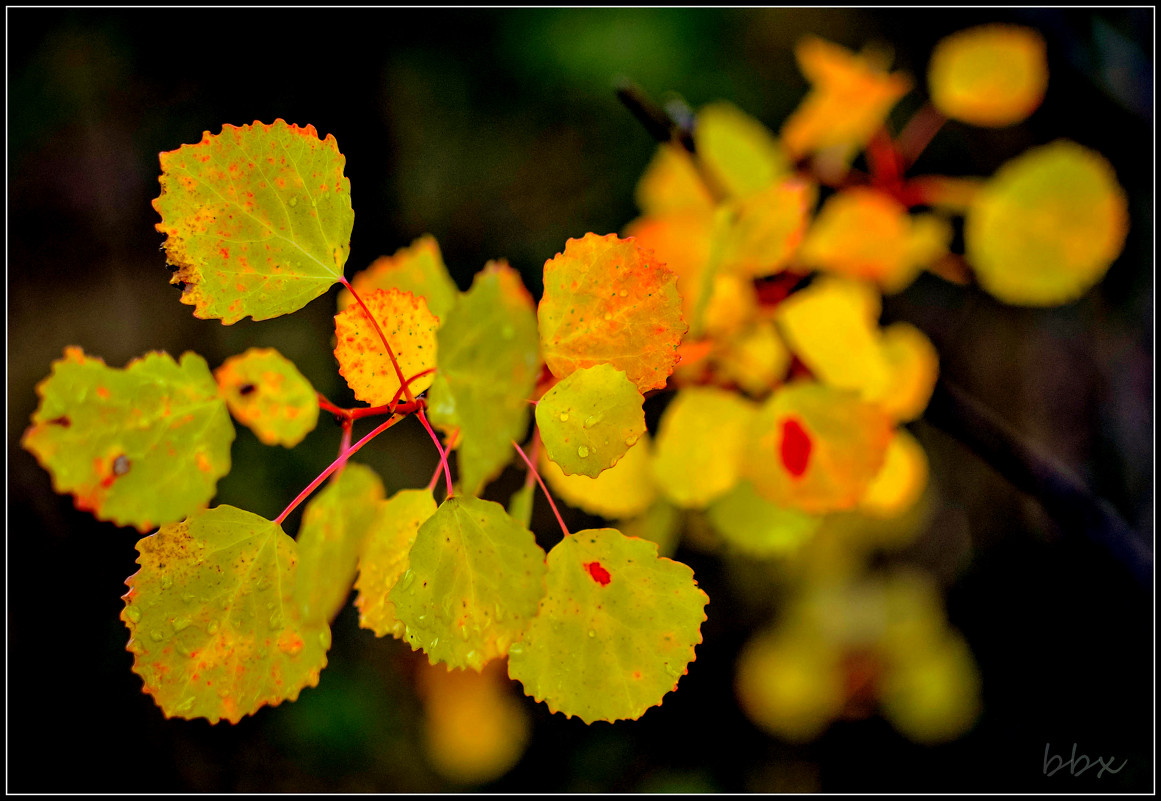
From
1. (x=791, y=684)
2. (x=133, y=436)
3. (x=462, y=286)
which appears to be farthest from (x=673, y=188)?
(x=791, y=684)

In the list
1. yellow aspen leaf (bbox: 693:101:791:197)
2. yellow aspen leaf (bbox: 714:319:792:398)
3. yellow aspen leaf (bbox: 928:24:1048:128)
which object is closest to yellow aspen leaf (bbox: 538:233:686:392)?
yellow aspen leaf (bbox: 714:319:792:398)

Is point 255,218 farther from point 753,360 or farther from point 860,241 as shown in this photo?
point 860,241

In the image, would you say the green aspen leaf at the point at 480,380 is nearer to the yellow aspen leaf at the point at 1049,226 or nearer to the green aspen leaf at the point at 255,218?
the green aspen leaf at the point at 255,218

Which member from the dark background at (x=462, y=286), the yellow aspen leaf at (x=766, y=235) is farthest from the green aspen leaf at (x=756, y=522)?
the dark background at (x=462, y=286)

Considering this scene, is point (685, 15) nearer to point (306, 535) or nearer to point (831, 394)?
point (831, 394)

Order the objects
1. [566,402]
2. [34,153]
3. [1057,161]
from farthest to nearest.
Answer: [34,153] → [1057,161] → [566,402]

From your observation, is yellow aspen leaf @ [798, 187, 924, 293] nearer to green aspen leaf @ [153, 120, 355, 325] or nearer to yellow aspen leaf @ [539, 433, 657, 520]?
yellow aspen leaf @ [539, 433, 657, 520]

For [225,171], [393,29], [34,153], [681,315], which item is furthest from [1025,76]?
[34,153]
